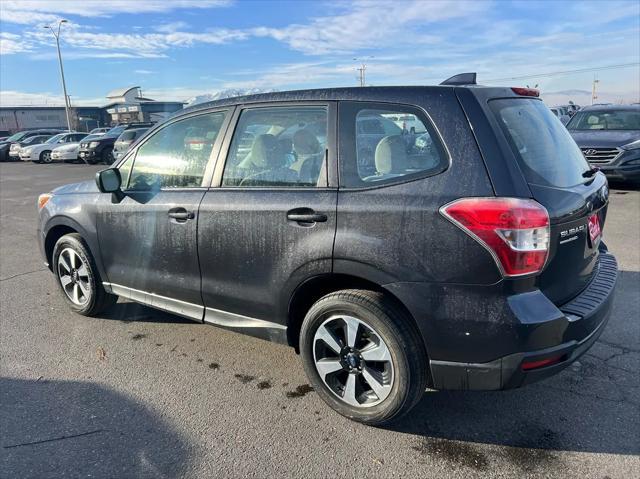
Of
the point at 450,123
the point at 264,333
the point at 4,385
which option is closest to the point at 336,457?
the point at 264,333

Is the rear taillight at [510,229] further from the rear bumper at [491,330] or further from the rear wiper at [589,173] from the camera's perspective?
the rear wiper at [589,173]

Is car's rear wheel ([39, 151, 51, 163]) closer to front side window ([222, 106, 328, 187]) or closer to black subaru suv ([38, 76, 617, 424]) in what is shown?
black subaru suv ([38, 76, 617, 424])

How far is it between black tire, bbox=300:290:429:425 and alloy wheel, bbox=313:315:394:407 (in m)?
0.03

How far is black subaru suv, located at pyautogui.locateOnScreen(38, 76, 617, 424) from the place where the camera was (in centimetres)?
229

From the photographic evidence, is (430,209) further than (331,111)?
No

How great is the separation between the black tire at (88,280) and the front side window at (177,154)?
835 millimetres

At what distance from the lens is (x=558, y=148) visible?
2.79 metres

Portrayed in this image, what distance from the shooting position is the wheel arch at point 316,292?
259 centimetres

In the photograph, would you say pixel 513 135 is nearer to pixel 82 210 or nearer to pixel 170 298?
pixel 170 298

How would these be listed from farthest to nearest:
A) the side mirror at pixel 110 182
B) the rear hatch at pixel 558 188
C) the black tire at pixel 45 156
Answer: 1. the black tire at pixel 45 156
2. the side mirror at pixel 110 182
3. the rear hatch at pixel 558 188

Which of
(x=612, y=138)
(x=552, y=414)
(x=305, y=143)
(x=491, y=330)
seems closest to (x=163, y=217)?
(x=305, y=143)

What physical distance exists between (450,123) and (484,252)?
2.19 feet

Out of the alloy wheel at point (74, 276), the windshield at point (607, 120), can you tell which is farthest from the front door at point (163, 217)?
the windshield at point (607, 120)

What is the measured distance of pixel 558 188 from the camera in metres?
2.49
